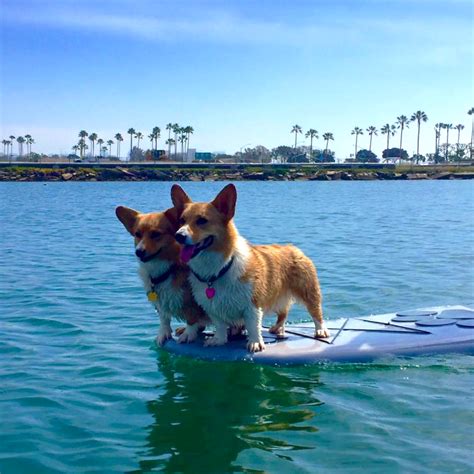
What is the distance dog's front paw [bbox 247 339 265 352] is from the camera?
8.37 metres

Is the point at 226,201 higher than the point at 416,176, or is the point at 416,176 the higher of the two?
the point at 416,176

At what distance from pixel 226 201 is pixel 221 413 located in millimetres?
2279

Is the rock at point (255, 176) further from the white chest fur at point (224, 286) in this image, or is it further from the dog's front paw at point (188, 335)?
the white chest fur at point (224, 286)

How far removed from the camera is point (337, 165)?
15125 centimetres

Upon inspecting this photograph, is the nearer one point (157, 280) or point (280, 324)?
point (157, 280)

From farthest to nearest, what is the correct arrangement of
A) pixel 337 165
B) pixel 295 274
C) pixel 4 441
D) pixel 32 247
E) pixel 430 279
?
1. pixel 337 165
2. pixel 32 247
3. pixel 430 279
4. pixel 295 274
5. pixel 4 441

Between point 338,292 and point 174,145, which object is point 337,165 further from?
point 338,292

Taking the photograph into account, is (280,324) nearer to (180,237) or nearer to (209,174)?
(180,237)

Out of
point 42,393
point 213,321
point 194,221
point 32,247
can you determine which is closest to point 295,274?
point 213,321

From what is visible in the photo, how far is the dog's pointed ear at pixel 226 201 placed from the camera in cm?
777

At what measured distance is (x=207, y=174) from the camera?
124 metres

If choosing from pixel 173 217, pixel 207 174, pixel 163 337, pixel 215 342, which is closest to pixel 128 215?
pixel 173 217

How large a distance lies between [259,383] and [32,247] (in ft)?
54.7

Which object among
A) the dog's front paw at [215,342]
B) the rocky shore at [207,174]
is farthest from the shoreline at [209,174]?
the dog's front paw at [215,342]
